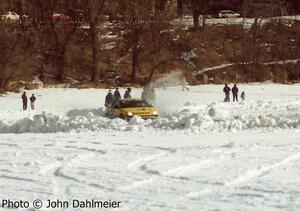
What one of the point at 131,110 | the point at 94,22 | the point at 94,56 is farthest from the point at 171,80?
→ the point at 131,110

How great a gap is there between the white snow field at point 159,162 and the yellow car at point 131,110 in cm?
288

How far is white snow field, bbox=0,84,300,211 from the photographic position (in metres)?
10.4

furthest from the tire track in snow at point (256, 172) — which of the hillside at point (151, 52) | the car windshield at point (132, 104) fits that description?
the hillside at point (151, 52)

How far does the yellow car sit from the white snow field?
2884 mm

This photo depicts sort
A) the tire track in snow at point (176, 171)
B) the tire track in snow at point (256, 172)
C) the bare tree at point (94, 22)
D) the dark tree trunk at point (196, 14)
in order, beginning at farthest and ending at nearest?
the dark tree trunk at point (196, 14)
the bare tree at point (94, 22)
the tire track in snow at point (256, 172)
the tire track in snow at point (176, 171)

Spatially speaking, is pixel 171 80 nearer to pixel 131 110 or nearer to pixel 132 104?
pixel 132 104

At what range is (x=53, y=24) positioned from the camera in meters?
59.0

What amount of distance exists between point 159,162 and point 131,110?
12.9 metres

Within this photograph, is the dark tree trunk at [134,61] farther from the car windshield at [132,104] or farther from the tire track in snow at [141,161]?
the tire track in snow at [141,161]

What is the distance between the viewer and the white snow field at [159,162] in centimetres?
1041

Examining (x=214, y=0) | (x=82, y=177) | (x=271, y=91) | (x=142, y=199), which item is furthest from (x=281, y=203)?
(x=214, y=0)

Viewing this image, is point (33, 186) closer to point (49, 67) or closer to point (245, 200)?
point (245, 200)

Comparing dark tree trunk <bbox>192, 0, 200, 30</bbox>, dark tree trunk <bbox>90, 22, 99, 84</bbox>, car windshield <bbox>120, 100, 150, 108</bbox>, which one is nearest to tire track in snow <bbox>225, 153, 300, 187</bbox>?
car windshield <bbox>120, 100, 150, 108</bbox>

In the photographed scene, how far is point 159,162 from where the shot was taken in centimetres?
1392
